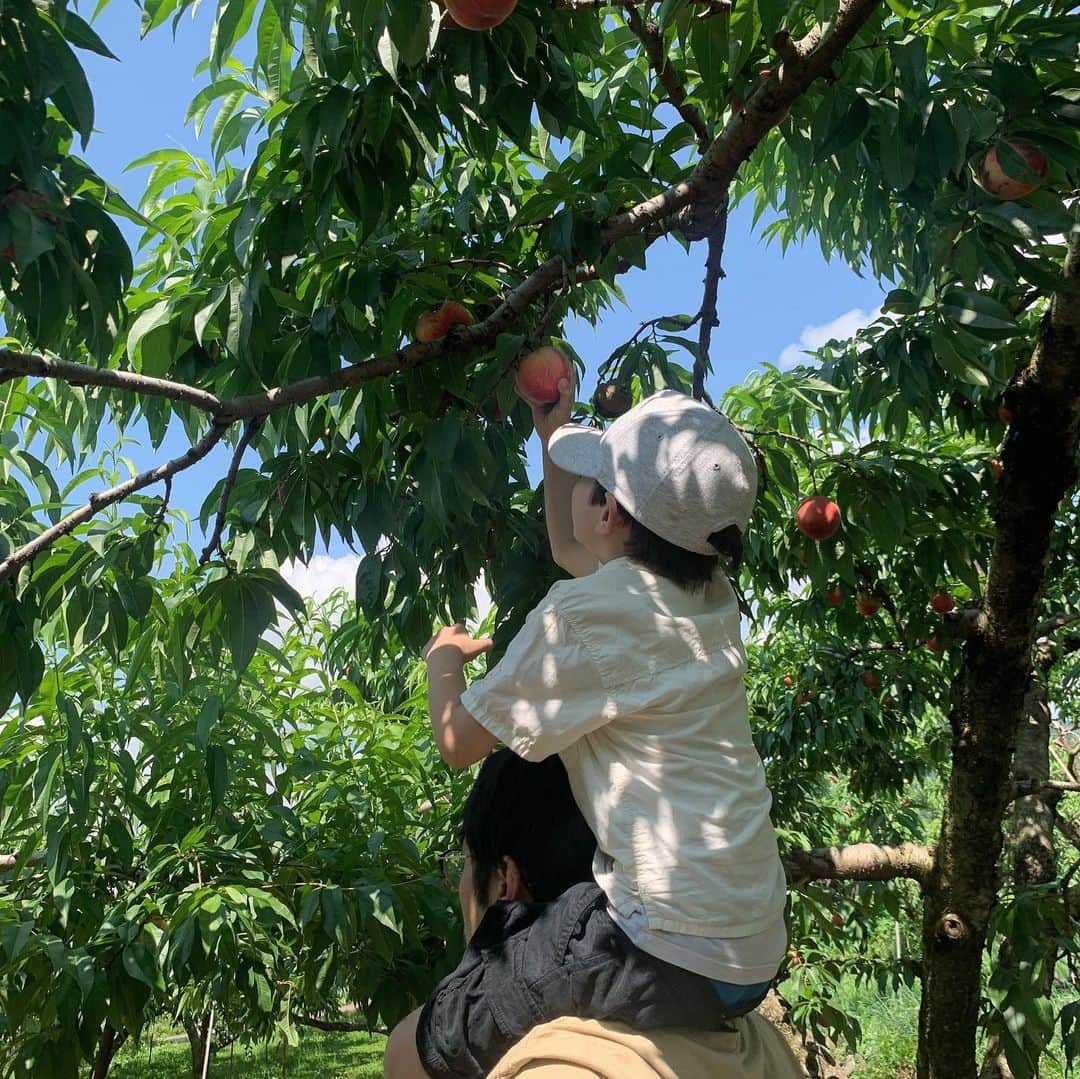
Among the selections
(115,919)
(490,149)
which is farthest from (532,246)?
(115,919)

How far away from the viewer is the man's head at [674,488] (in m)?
1.48

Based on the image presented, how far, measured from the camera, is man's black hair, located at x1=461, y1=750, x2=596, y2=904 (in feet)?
5.12

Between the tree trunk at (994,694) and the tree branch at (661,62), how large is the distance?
931 millimetres

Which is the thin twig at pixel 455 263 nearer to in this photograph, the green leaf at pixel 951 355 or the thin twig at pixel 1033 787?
the green leaf at pixel 951 355

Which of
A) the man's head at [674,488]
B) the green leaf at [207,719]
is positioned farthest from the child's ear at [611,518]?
the green leaf at [207,719]

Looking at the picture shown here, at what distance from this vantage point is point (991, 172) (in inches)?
72.3

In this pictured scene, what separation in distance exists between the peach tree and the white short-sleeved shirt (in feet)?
A: 1.97

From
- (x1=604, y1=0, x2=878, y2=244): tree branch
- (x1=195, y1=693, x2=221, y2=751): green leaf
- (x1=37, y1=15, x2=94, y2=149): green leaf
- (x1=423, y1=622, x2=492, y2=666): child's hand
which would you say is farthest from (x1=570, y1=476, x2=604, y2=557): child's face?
(x1=195, y1=693, x2=221, y2=751): green leaf

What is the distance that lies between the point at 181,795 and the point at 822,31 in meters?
2.43

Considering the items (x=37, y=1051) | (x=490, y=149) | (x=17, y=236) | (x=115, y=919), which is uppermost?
(x=490, y=149)

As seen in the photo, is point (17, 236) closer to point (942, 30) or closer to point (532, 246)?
point (532, 246)

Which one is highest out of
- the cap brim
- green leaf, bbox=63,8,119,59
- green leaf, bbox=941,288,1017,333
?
green leaf, bbox=63,8,119,59

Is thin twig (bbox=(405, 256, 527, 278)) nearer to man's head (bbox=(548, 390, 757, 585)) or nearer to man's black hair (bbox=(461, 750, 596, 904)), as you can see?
man's head (bbox=(548, 390, 757, 585))

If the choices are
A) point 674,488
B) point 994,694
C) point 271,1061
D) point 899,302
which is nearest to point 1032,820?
point 994,694
